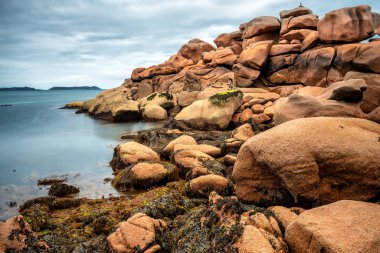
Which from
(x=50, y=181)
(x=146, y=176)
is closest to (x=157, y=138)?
(x=50, y=181)

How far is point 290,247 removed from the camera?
20.0ft

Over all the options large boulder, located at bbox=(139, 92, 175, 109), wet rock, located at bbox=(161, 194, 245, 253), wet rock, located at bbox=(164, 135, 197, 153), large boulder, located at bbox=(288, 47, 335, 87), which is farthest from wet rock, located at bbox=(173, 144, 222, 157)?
large boulder, located at bbox=(139, 92, 175, 109)

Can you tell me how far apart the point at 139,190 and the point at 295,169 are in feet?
26.2

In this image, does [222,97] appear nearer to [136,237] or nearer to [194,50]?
[136,237]

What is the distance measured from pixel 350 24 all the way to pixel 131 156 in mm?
26175

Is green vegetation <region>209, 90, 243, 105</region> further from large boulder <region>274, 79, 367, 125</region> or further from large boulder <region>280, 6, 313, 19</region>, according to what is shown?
large boulder <region>280, 6, 313, 19</region>

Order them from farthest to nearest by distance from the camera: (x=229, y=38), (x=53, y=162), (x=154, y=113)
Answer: (x=229, y=38), (x=154, y=113), (x=53, y=162)

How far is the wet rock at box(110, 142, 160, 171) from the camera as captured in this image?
1634 centimetres

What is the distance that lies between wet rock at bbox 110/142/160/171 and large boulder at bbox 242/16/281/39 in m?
33.0

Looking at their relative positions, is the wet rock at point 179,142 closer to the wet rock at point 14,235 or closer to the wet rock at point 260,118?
the wet rock at point 260,118

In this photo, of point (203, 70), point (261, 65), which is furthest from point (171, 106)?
point (261, 65)

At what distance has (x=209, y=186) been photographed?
37.0 ft

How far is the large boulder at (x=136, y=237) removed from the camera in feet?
22.5

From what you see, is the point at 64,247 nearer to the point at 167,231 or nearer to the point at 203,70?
the point at 167,231
